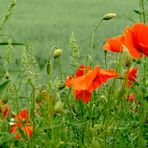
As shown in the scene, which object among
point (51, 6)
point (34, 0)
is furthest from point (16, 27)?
point (34, 0)

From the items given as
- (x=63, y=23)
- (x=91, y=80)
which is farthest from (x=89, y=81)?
(x=63, y=23)

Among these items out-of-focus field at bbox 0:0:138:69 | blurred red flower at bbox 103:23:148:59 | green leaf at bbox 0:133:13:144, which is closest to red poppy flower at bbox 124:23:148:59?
blurred red flower at bbox 103:23:148:59

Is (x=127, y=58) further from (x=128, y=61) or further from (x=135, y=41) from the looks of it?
(x=135, y=41)

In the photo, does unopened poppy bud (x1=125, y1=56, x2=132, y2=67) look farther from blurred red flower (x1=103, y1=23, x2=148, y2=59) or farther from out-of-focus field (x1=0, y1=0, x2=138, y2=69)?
out-of-focus field (x1=0, y1=0, x2=138, y2=69)

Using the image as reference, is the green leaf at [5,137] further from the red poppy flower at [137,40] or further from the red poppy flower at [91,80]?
the red poppy flower at [137,40]

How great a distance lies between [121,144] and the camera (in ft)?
4.24

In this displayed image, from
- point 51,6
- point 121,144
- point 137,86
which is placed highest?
point 51,6

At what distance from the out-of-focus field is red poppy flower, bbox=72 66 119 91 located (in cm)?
347

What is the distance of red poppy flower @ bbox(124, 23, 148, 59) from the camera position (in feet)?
3.76

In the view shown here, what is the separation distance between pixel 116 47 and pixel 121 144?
0.19 m

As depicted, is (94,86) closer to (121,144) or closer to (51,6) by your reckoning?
(121,144)

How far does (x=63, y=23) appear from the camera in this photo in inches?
270

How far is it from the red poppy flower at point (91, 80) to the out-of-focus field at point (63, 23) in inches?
137

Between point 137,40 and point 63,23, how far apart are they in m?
5.69
